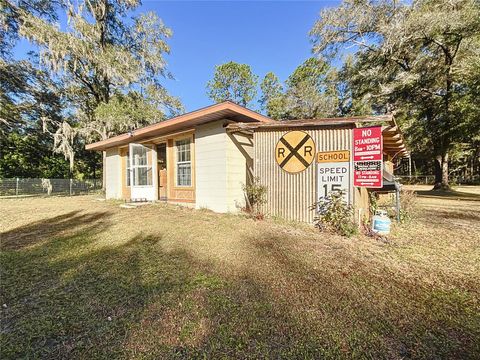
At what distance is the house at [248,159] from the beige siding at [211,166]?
29 millimetres

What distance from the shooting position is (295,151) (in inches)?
227

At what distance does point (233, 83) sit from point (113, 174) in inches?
657

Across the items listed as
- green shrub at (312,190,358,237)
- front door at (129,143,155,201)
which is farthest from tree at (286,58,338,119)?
green shrub at (312,190,358,237)

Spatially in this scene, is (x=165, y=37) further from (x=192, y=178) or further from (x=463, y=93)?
(x=463, y=93)

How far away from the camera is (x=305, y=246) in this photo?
417cm

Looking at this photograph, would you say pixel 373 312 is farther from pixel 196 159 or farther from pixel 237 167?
pixel 196 159

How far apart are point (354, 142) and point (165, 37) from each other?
16014mm

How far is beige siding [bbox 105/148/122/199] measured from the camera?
11594mm

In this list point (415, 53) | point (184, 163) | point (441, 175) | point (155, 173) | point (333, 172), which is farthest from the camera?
point (441, 175)

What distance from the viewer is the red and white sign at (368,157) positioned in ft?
15.2

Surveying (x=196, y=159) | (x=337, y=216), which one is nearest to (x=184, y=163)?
(x=196, y=159)

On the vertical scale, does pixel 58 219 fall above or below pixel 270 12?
below

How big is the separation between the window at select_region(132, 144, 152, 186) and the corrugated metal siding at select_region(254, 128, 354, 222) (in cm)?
508

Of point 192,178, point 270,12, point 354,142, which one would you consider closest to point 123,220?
point 192,178
